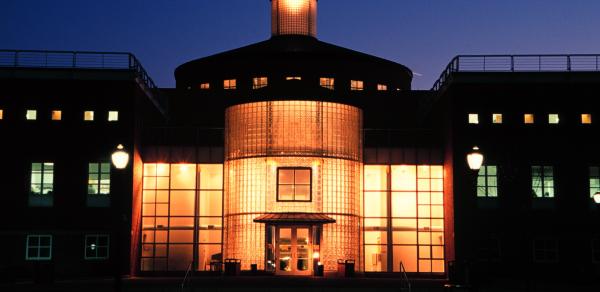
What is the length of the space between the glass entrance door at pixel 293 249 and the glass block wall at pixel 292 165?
39.9 inches

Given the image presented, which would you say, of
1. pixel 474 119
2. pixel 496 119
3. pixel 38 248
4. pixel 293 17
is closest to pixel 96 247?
pixel 38 248

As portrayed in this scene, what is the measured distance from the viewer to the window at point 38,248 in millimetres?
56344

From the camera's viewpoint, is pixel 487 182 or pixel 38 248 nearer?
pixel 38 248

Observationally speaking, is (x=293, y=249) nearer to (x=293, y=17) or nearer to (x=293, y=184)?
(x=293, y=184)

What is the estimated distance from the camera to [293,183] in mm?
59000

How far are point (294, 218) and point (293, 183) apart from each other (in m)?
2.47

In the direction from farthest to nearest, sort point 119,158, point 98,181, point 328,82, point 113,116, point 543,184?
point 328,82 < point 543,184 < point 113,116 < point 98,181 < point 119,158

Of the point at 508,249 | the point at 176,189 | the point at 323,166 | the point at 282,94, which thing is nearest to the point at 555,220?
the point at 508,249

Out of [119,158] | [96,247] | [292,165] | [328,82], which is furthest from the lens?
[328,82]

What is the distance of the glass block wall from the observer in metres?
58.7

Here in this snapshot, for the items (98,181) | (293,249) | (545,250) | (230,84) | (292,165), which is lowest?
(293,249)

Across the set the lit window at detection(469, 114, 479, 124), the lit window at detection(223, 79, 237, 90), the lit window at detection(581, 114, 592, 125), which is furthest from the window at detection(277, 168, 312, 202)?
the lit window at detection(223, 79, 237, 90)

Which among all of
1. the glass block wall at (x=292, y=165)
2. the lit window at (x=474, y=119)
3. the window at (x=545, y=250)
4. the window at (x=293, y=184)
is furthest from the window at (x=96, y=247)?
the window at (x=545, y=250)

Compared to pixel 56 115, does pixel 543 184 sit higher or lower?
lower
